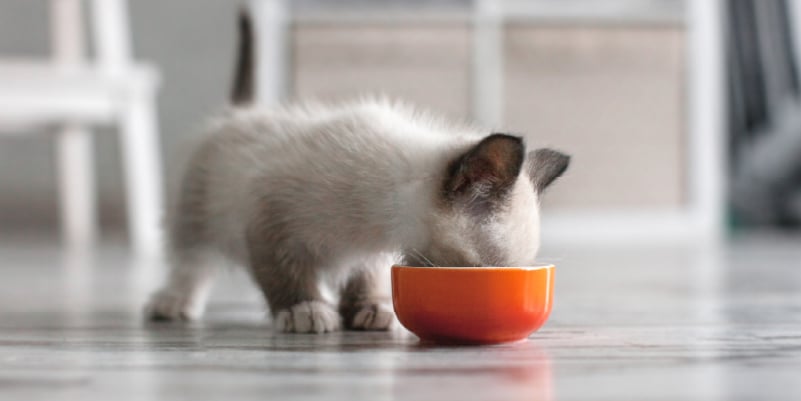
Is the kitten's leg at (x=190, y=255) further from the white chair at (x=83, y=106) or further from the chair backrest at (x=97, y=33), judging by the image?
the chair backrest at (x=97, y=33)

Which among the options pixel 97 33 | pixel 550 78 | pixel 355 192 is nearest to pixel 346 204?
pixel 355 192

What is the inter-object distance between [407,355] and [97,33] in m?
3.24

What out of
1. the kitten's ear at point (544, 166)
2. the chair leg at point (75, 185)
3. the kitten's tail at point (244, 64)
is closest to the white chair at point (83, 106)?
the chair leg at point (75, 185)

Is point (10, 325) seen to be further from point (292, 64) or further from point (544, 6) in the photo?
point (544, 6)

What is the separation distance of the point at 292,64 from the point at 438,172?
3115 millimetres

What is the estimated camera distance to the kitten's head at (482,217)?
1230 mm

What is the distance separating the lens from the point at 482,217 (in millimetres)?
1263

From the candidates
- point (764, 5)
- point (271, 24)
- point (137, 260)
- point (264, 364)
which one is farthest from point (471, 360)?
point (764, 5)

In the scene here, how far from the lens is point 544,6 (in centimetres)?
439

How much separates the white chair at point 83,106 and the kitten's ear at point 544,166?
7.48ft

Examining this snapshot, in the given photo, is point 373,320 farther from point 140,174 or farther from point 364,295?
point 140,174

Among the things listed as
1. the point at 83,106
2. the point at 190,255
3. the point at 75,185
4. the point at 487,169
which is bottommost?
the point at 190,255

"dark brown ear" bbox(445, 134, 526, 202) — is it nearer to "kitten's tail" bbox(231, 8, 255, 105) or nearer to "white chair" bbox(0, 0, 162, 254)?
"kitten's tail" bbox(231, 8, 255, 105)

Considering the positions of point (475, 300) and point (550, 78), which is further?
point (550, 78)
